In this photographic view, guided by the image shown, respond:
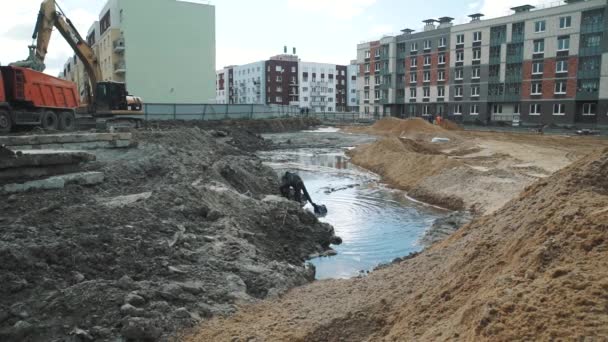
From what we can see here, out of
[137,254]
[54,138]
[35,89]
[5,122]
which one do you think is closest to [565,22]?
[35,89]

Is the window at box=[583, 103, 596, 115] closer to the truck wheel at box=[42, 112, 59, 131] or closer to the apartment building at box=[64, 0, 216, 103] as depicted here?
the apartment building at box=[64, 0, 216, 103]

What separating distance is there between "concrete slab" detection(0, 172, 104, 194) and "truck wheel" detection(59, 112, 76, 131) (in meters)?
10.8

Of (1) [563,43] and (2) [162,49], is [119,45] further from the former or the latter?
(1) [563,43]

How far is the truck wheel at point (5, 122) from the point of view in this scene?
639 inches

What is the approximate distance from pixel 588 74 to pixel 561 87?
2.99 meters

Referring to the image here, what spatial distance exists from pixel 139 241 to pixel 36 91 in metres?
13.4

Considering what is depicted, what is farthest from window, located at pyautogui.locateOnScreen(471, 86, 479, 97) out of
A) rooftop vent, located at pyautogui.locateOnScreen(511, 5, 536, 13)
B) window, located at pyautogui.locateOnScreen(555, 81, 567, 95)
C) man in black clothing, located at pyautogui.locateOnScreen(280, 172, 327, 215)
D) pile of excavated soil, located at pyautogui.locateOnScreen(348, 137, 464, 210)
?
man in black clothing, located at pyautogui.locateOnScreen(280, 172, 327, 215)

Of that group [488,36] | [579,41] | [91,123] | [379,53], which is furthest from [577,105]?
[91,123]

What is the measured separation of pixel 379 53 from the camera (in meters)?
76.9

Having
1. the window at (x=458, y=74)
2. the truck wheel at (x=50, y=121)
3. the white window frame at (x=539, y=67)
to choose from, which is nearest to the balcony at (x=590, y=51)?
the white window frame at (x=539, y=67)

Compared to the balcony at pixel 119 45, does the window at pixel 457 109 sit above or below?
below

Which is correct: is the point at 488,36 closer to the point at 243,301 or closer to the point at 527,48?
the point at 527,48

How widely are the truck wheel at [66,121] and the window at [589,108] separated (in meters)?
50.2

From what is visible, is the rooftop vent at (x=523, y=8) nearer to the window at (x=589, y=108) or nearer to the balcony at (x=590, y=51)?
the balcony at (x=590, y=51)
